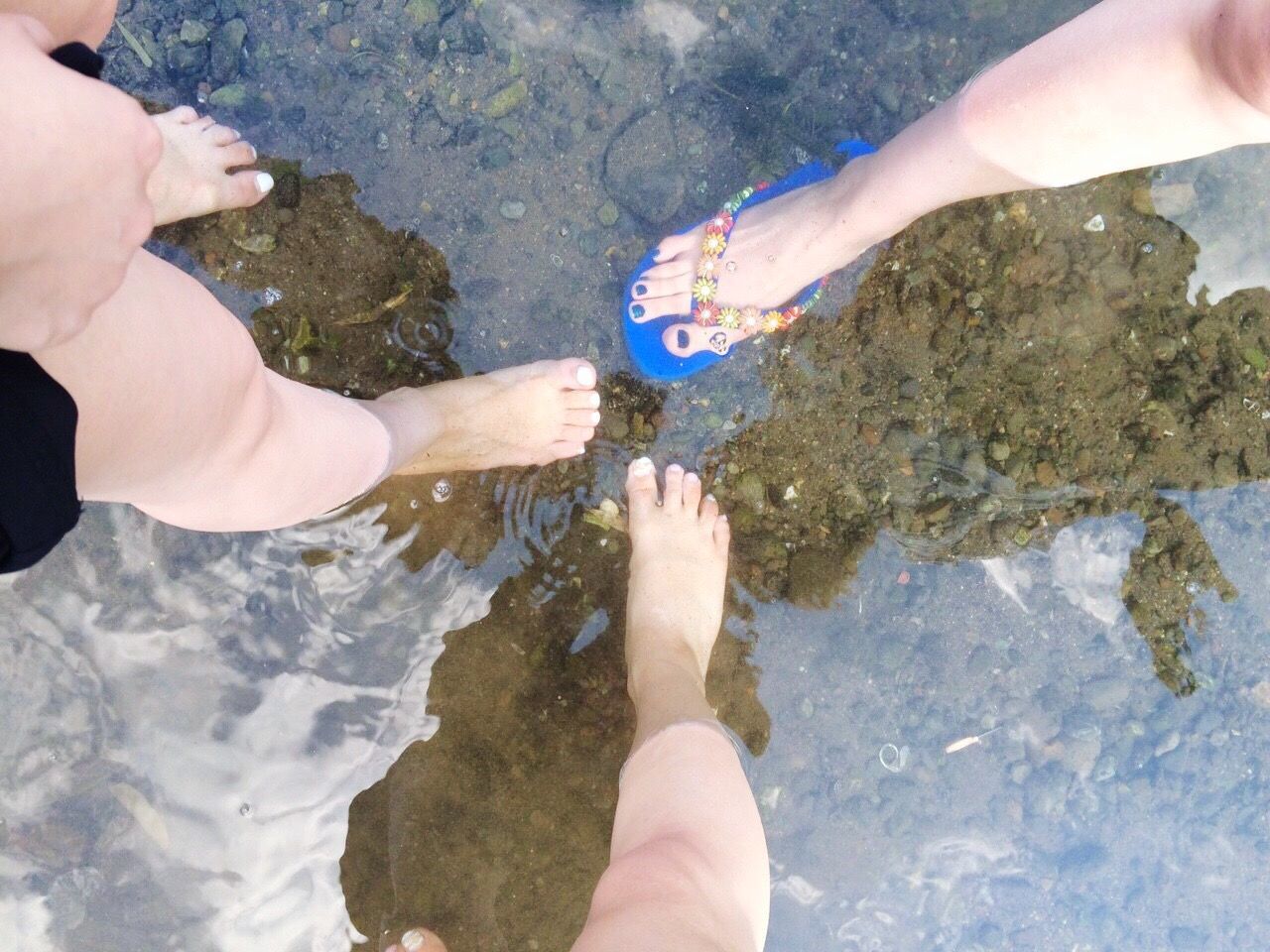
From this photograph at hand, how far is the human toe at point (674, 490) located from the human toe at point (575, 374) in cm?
32

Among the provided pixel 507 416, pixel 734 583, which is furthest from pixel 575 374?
pixel 734 583

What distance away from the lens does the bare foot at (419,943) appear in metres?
2.22

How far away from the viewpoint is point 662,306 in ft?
7.29

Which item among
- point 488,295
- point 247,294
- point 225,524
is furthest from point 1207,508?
point 247,294

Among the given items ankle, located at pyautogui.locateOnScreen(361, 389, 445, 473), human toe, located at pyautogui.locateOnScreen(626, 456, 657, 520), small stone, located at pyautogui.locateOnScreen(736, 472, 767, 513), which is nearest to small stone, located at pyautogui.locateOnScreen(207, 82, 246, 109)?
ankle, located at pyautogui.locateOnScreen(361, 389, 445, 473)

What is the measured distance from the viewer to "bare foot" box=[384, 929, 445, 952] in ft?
7.30

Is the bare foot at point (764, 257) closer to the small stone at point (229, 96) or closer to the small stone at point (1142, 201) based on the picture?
the small stone at point (1142, 201)

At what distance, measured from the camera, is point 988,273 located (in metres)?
2.26

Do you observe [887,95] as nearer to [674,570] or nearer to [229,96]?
[674,570]

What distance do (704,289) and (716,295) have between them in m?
0.04

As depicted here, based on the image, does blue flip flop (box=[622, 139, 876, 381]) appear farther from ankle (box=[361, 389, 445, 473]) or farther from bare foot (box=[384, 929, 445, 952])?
bare foot (box=[384, 929, 445, 952])

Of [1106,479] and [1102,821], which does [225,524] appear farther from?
[1102,821]

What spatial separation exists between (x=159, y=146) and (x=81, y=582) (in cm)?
166

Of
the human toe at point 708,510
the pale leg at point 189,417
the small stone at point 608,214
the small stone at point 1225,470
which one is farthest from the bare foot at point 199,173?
the small stone at point 1225,470
